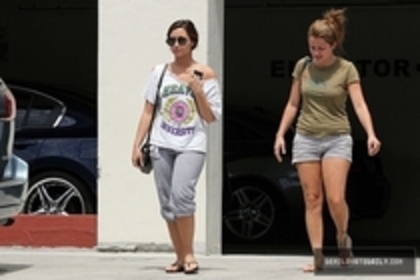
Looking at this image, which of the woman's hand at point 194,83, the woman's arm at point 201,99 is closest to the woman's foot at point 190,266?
the woman's arm at point 201,99

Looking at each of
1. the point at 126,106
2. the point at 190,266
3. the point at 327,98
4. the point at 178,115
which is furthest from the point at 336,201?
the point at 126,106

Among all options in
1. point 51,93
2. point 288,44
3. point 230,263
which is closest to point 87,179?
point 51,93

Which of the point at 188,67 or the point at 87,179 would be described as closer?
the point at 188,67

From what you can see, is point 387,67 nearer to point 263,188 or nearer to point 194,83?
point 263,188

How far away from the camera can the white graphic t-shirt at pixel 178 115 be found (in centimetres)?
877

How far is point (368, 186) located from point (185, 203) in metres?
4.91

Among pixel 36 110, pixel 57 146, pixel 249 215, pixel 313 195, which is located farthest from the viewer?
pixel 249 215

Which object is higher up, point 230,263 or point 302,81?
point 302,81

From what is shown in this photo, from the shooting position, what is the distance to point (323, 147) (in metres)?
8.62

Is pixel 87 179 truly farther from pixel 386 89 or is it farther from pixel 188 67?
pixel 386 89

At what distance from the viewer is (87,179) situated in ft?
37.6

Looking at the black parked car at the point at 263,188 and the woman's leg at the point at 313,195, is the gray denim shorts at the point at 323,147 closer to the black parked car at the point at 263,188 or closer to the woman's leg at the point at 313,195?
the woman's leg at the point at 313,195

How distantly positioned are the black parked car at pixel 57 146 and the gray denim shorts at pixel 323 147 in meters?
3.20

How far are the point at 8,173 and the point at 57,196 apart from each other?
2.35 metres
